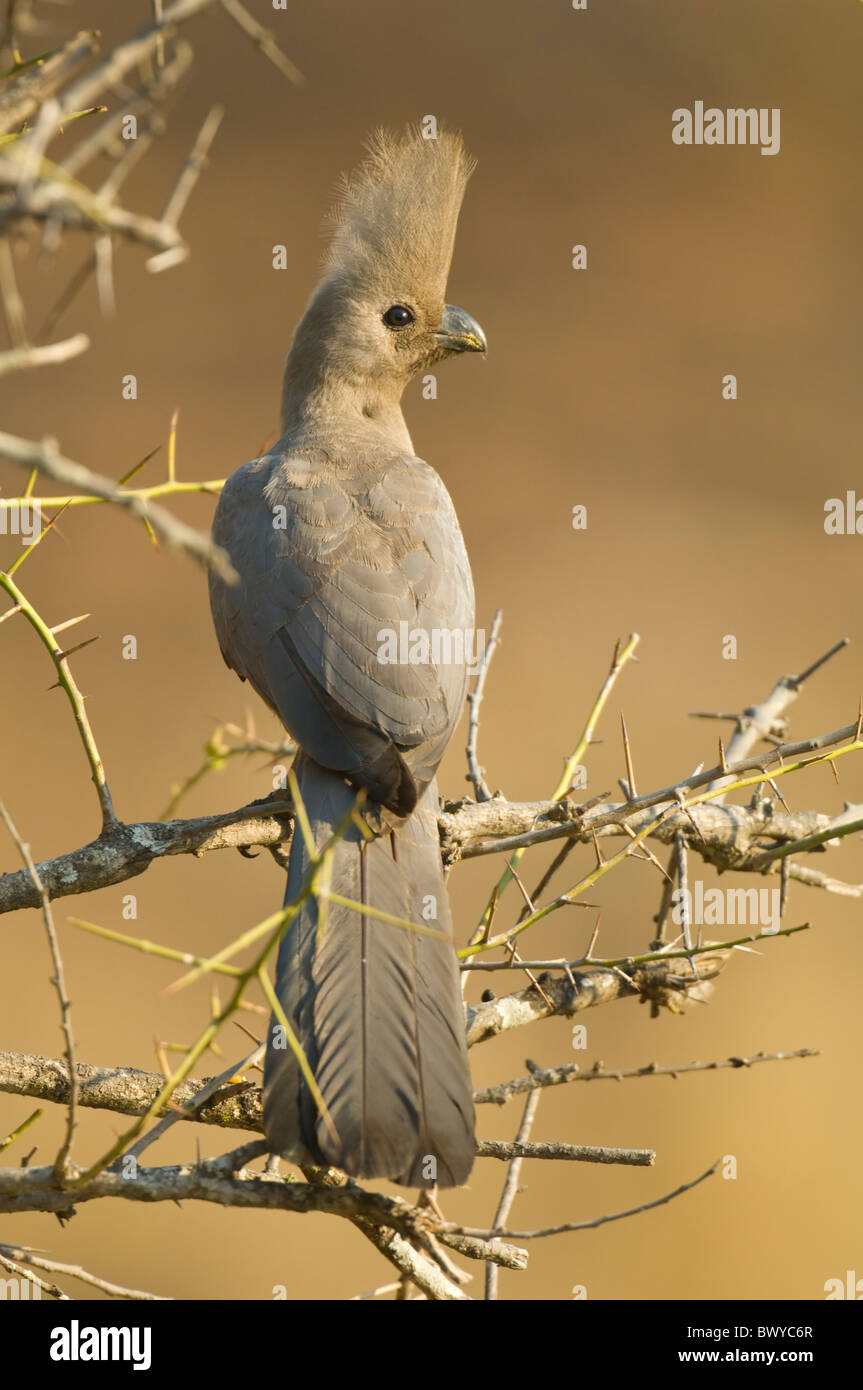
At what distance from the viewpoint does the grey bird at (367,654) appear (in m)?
1.68

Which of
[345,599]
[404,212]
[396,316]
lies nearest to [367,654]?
[345,599]

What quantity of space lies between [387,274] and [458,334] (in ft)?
0.78

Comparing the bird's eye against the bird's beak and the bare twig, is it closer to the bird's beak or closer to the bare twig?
the bird's beak

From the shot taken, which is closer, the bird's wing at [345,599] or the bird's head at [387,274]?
the bird's wing at [345,599]

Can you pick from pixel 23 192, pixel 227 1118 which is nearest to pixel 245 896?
pixel 227 1118

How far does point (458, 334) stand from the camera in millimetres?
3385

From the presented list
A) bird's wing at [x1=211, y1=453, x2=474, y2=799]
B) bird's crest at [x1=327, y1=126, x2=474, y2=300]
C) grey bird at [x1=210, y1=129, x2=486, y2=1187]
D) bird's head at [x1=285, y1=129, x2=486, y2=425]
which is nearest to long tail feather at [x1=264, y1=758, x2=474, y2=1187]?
grey bird at [x1=210, y1=129, x2=486, y2=1187]

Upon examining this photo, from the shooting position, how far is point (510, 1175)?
2.03 m

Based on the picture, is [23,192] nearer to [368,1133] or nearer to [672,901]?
[368,1133]

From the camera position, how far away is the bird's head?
3.27 metres

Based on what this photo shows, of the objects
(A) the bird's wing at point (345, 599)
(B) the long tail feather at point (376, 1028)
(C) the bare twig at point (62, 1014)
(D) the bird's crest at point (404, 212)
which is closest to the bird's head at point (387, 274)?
(D) the bird's crest at point (404, 212)

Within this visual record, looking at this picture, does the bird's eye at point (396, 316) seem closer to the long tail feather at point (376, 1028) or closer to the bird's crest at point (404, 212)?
the bird's crest at point (404, 212)

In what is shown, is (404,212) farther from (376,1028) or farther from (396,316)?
(376,1028)

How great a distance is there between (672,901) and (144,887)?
10.9 feet
